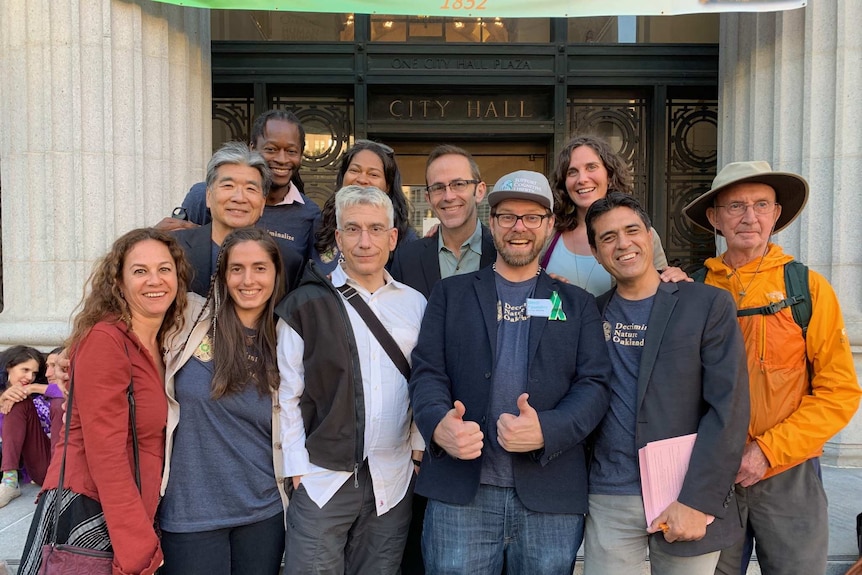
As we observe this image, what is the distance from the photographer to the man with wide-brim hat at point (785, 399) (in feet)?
8.22

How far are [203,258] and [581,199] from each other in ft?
6.62

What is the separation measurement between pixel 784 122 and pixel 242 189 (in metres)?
4.67

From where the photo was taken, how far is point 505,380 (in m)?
2.50

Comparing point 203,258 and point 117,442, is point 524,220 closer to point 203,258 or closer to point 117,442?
point 203,258

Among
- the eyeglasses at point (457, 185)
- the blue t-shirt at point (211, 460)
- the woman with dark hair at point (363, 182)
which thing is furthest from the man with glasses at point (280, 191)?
the blue t-shirt at point (211, 460)

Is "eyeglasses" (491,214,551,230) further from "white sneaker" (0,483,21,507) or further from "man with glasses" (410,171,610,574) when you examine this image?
"white sneaker" (0,483,21,507)

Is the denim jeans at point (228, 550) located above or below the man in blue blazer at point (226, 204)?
below

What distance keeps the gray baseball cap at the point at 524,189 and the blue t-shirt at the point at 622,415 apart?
1.94 feet

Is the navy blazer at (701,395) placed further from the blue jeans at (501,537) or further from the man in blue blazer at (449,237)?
the man in blue blazer at (449,237)

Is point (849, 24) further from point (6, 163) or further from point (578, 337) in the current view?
point (6, 163)

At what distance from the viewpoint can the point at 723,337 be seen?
93.8 inches

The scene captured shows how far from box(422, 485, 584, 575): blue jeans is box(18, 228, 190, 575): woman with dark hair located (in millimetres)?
1140

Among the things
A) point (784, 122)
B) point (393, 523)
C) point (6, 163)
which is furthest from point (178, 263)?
point (784, 122)

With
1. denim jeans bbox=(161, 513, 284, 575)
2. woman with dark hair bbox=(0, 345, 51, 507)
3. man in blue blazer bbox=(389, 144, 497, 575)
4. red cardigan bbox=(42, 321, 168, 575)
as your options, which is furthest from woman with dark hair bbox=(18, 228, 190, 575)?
woman with dark hair bbox=(0, 345, 51, 507)
